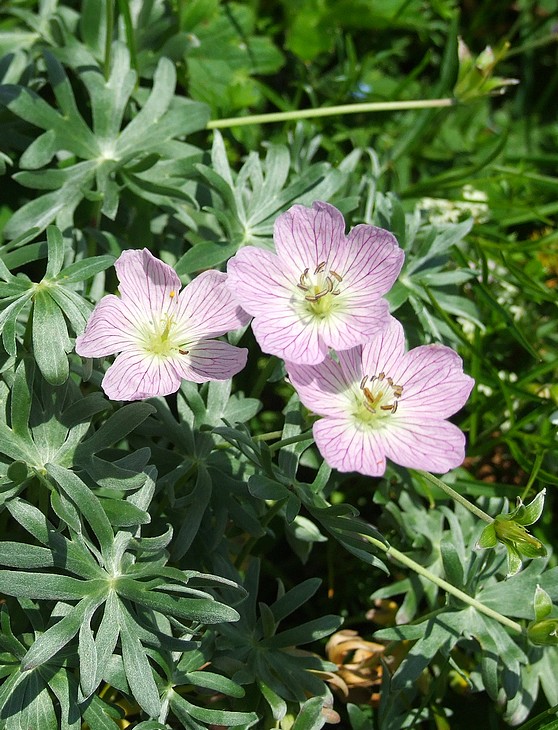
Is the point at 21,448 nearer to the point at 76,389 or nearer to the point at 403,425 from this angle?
the point at 76,389

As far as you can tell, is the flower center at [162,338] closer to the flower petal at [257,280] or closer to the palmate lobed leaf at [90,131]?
the flower petal at [257,280]

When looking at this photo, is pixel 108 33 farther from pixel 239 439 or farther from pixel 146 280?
pixel 239 439

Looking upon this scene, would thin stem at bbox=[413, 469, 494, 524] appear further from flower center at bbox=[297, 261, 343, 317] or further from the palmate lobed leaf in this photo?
the palmate lobed leaf

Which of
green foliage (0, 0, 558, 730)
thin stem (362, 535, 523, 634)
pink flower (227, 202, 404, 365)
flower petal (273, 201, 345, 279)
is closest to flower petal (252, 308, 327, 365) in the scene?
pink flower (227, 202, 404, 365)

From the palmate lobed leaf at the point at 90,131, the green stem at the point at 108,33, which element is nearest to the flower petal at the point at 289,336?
the palmate lobed leaf at the point at 90,131

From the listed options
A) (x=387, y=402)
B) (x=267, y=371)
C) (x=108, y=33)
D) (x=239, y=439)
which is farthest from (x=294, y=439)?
(x=108, y=33)

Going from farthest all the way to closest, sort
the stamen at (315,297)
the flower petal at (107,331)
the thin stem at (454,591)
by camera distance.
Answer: the thin stem at (454,591) < the stamen at (315,297) < the flower petal at (107,331)
